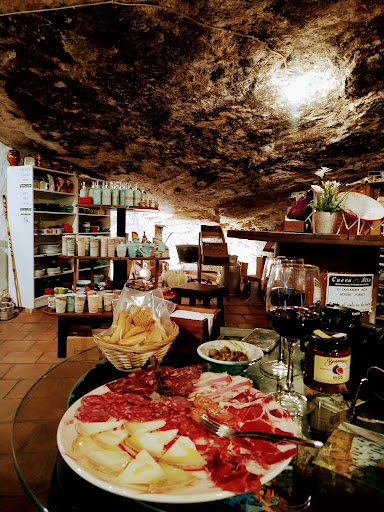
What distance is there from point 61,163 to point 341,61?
500cm

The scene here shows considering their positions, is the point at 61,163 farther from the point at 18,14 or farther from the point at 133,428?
the point at 133,428

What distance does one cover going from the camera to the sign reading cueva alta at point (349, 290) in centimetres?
221

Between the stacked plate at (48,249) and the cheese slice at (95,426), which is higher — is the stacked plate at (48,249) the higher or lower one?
the higher one

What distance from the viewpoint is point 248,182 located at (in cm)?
631

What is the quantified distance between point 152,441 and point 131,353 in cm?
42

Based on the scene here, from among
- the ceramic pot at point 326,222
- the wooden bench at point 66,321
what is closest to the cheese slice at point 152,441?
the ceramic pot at point 326,222

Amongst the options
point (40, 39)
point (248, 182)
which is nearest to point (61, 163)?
point (40, 39)

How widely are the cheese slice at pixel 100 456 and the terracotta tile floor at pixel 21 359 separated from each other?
127 cm

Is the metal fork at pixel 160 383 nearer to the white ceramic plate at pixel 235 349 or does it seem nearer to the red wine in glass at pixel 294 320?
the white ceramic plate at pixel 235 349

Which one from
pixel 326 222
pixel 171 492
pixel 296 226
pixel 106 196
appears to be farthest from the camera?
pixel 106 196

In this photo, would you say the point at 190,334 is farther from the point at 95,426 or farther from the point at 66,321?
the point at 66,321

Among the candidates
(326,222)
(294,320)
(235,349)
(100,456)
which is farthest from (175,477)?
(326,222)

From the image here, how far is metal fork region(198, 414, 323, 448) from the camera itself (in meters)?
0.57

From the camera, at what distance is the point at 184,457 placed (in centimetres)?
56
